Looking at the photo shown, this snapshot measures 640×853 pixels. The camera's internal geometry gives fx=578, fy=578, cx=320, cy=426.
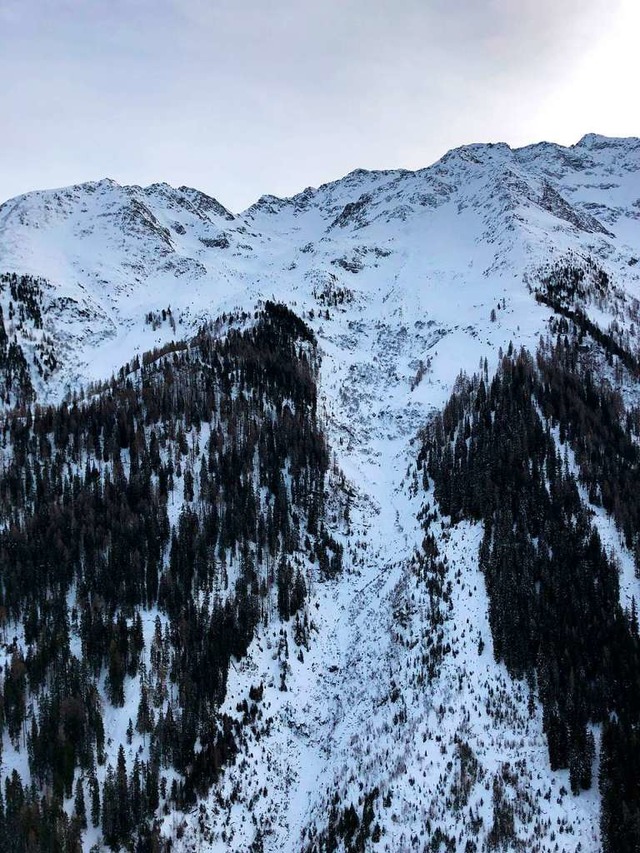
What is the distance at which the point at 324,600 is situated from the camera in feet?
254

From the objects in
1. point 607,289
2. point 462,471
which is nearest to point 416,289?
point 607,289

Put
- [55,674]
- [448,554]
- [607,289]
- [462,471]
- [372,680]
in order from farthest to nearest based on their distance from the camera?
1. [607,289]
2. [462,471]
3. [448,554]
4. [372,680]
5. [55,674]

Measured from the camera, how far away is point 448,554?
247ft

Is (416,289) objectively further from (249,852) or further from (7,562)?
(249,852)

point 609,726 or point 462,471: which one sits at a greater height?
point 462,471

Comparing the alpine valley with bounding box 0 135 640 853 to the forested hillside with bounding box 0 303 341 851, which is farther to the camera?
the forested hillside with bounding box 0 303 341 851

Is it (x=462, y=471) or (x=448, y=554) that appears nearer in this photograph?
(x=448, y=554)

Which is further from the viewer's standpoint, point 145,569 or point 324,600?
point 324,600

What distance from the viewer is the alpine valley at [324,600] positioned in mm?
48812

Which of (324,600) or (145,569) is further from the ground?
(145,569)

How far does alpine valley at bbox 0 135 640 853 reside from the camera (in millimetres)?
48812

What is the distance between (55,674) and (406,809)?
1456 inches

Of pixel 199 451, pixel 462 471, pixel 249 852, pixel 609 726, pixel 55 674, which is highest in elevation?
pixel 199 451

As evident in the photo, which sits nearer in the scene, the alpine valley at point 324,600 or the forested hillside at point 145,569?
the alpine valley at point 324,600
